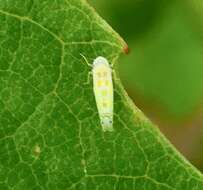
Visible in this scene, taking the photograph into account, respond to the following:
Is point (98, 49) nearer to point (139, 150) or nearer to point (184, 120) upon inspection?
point (139, 150)

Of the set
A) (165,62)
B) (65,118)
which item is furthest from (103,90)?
(165,62)

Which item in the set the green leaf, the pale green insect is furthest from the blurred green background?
the green leaf

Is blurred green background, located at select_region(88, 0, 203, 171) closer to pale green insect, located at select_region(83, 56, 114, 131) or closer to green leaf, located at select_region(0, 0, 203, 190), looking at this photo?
pale green insect, located at select_region(83, 56, 114, 131)

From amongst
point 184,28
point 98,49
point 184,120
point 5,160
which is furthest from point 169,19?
point 5,160

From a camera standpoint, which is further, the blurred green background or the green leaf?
the blurred green background

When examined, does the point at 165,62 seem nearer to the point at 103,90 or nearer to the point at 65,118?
the point at 103,90
